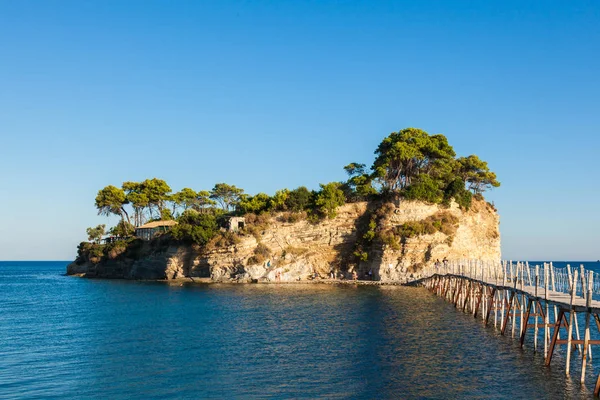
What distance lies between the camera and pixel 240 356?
25.8 meters

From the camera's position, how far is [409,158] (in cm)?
7538

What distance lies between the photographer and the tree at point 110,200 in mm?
97250

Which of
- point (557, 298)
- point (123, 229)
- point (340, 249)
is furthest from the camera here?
point (123, 229)

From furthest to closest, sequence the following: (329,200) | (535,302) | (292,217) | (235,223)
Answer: (235,223) < (292,217) < (329,200) < (535,302)

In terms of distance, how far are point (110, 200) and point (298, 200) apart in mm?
38261

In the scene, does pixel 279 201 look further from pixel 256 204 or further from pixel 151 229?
pixel 151 229

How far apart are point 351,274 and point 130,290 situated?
2937 cm

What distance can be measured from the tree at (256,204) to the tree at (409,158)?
16829 mm

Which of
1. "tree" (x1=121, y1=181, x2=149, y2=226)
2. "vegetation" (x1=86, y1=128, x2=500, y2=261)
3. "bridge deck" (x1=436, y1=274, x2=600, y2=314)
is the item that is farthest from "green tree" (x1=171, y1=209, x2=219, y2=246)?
"bridge deck" (x1=436, y1=274, x2=600, y2=314)

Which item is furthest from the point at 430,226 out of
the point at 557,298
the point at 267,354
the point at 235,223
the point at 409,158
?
the point at 267,354

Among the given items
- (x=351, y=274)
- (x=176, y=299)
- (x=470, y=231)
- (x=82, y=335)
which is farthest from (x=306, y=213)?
(x=82, y=335)

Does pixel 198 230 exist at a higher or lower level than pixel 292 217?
lower

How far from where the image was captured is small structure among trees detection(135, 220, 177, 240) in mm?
90588

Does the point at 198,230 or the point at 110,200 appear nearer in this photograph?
the point at 198,230
